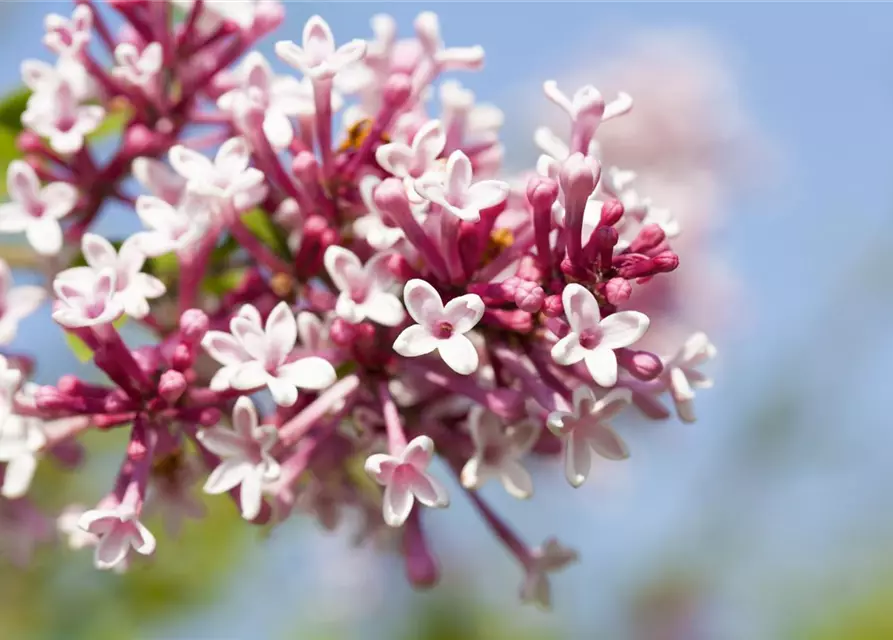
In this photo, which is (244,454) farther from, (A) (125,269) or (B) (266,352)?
(A) (125,269)

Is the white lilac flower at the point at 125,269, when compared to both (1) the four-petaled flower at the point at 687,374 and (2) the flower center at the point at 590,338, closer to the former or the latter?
(2) the flower center at the point at 590,338

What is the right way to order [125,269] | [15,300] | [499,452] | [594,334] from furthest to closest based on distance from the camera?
[15,300] → [499,452] → [125,269] → [594,334]

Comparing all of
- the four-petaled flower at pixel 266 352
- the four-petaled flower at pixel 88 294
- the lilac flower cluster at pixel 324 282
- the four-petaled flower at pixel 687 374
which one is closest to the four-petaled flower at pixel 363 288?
the lilac flower cluster at pixel 324 282

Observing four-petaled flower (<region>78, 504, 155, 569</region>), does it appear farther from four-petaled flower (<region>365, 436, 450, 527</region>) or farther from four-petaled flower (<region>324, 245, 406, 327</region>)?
four-petaled flower (<region>324, 245, 406, 327</region>)

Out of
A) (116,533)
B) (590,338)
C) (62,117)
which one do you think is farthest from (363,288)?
(62,117)

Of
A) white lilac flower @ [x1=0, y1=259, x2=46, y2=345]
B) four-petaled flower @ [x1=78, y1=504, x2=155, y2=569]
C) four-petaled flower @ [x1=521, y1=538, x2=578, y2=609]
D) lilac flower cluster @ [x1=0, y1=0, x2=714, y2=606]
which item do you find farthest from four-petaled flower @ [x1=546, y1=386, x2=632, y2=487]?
white lilac flower @ [x1=0, y1=259, x2=46, y2=345]
